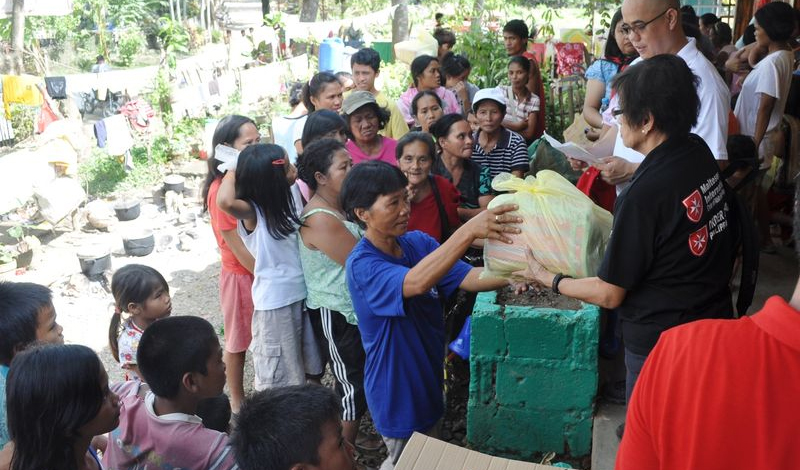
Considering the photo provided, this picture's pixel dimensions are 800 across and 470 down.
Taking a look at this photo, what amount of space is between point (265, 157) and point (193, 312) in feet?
12.1

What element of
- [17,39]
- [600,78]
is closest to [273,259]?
[600,78]

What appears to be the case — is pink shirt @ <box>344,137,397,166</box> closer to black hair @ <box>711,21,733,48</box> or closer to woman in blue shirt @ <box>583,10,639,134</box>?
woman in blue shirt @ <box>583,10,639,134</box>

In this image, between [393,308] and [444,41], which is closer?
[393,308]

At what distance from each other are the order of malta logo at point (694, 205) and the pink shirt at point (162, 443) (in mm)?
1605

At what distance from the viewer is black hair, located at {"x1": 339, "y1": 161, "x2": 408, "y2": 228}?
8.85ft

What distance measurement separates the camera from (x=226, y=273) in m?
4.12

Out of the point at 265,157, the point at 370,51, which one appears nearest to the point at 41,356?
the point at 265,157

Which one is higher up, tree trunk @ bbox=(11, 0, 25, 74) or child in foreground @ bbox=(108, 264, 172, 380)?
tree trunk @ bbox=(11, 0, 25, 74)

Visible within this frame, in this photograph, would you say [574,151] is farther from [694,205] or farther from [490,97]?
[490,97]

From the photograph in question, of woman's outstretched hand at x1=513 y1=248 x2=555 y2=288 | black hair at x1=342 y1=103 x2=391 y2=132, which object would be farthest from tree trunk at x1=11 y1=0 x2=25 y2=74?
woman's outstretched hand at x1=513 y1=248 x2=555 y2=288

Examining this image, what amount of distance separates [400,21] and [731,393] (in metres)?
17.2

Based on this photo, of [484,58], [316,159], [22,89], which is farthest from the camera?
[22,89]

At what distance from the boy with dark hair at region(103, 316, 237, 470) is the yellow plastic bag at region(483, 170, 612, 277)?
3.68 feet

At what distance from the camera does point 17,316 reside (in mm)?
2648
